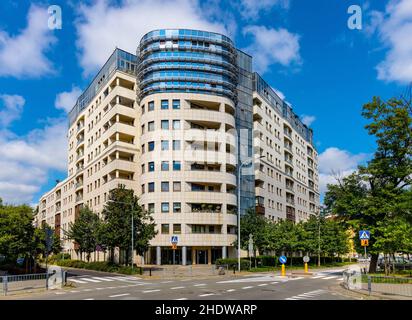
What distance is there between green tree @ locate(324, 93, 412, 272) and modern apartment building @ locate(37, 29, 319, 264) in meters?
23.1

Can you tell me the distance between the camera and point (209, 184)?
64.3m

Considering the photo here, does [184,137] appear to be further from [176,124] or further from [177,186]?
[177,186]

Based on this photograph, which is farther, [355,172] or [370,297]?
[355,172]

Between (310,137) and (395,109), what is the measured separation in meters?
82.1

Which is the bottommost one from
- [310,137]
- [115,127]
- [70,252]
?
[70,252]

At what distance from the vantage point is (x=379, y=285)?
2530 cm

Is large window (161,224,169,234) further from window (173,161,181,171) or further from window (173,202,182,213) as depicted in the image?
window (173,161,181,171)

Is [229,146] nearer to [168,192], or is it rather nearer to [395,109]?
[168,192]

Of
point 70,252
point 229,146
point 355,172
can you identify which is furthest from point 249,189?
point 70,252

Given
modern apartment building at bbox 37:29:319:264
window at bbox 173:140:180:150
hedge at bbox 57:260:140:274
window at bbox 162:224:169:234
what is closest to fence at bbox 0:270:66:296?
hedge at bbox 57:260:140:274

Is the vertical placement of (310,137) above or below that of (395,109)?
above

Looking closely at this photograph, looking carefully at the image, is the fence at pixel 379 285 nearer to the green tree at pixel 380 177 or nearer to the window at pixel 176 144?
the green tree at pixel 380 177

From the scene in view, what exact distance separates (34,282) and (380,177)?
26.6 m

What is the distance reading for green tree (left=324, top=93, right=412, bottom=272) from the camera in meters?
35.6
